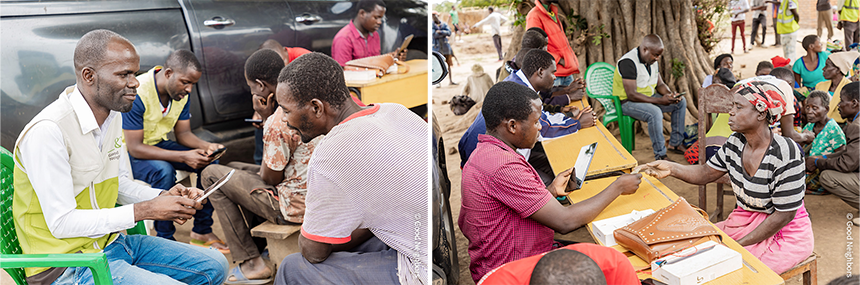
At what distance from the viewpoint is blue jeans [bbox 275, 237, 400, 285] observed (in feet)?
6.74

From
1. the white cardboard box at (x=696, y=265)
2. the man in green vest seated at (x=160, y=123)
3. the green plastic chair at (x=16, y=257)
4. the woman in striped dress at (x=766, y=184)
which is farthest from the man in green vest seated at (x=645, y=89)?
the green plastic chair at (x=16, y=257)

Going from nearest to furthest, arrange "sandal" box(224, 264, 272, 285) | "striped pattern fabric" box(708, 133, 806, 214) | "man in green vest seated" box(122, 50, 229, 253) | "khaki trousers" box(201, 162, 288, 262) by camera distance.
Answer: "striped pattern fabric" box(708, 133, 806, 214) → "khaki trousers" box(201, 162, 288, 262) → "sandal" box(224, 264, 272, 285) → "man in green vest seated" box(122, 50, 229, 253)

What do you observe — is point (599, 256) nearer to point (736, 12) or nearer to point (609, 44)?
point (609, 44)

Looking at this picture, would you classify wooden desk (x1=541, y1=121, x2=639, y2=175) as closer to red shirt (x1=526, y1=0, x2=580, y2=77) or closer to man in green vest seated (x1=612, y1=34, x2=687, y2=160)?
man in green vest seated (x1=612, y1=34, x2=687, y2=160)

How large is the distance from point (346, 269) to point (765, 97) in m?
2.00

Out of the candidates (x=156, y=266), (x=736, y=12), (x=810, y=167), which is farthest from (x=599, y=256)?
(x=736, y=12)

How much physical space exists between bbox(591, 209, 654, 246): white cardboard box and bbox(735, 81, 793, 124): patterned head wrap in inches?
29.0

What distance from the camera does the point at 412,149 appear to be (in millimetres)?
1908

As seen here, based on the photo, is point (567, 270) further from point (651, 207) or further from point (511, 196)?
point (651, 207)

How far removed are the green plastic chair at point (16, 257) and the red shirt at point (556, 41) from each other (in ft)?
14.7

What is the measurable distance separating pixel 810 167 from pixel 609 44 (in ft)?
9.68

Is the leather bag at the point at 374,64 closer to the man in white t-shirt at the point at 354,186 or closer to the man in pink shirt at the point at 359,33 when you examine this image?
the man in pink shirt at the point at 359,33

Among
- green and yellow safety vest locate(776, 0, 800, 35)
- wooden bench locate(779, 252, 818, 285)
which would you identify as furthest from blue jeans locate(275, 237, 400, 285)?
green and yellow safety vest locate(776, 0, 800, 35)

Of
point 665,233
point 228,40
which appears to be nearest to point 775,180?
point 665,233
